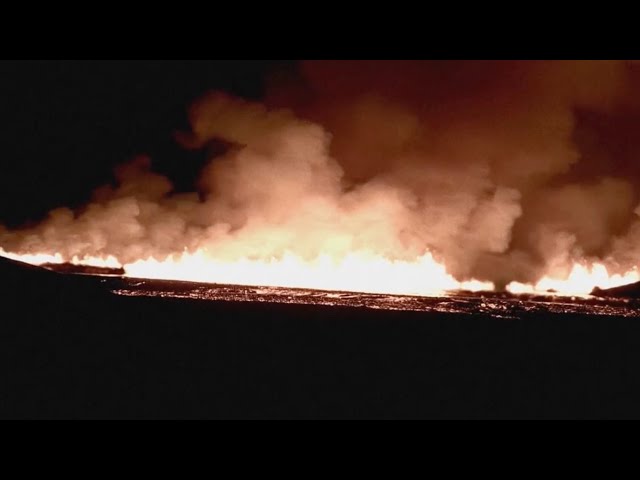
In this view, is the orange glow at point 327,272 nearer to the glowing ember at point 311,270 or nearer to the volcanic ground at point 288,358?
the glowing ember at point 311,270

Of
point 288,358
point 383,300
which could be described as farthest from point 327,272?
point 288,358

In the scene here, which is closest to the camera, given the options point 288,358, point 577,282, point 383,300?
point 288,358

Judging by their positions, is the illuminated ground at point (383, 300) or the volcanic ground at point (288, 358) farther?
the illuminated ground at point (383, 300)

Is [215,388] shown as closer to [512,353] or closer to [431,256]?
[512,353]

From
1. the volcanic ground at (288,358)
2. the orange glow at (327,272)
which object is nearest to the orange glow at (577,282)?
the orange glow at (327,272)

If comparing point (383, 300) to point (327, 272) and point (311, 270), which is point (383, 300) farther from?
point (311, 270)

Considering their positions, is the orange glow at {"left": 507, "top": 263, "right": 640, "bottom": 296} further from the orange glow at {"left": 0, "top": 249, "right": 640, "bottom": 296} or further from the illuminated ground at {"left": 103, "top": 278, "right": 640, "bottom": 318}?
the illuminated ground at {"left": 103, "top": 278, "right": 640, "bottom": 318}

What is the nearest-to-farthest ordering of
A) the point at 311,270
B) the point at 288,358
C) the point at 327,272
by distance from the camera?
1. the point at 288,358
2. the point at 311,270
3. the point at 327,272

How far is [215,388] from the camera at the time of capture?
11.3 meters

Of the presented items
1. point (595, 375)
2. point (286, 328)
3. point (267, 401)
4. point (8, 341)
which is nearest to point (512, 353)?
point (595, 375)

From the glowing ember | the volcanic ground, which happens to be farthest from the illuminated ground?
the glowing ember

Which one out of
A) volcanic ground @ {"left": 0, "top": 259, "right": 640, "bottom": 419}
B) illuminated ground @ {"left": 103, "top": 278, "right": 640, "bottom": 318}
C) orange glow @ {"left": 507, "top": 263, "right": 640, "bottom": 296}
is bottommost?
volcanic ground @ {"left": 0, "top": 259, "right": 640, "bottom": 419}

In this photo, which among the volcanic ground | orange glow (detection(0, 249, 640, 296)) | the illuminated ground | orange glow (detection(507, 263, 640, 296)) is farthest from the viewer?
orange glow (detection(507, 263, 640, 296))

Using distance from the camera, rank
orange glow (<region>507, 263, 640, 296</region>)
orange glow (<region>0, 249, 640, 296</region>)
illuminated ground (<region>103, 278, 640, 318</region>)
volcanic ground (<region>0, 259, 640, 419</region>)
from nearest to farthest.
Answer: volcanic ground (<region>0, 259, 640, 419</region>) → illuminated ground (<region>103, 278, 640, 318</region>) → orange glow (<region>0, 249, 640, 296</region>) → orange glow (<region>507, 263, 640, 296</region>)
